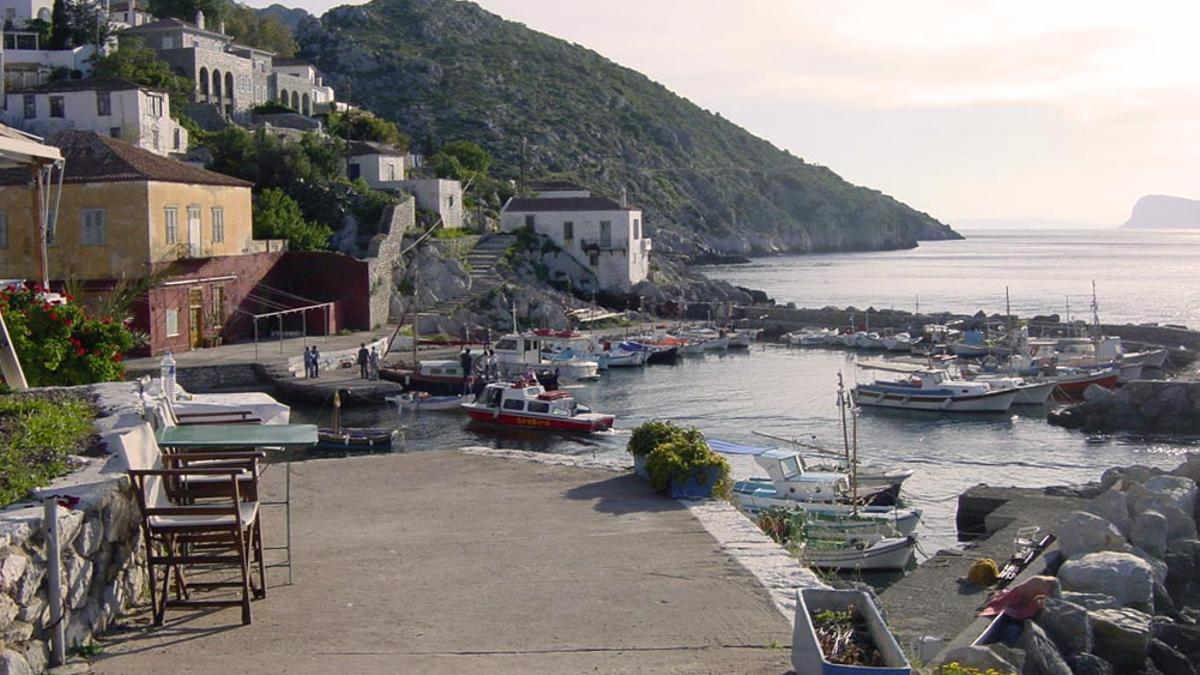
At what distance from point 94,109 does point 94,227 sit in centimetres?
1999

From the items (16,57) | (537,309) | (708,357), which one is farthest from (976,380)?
(16,57)

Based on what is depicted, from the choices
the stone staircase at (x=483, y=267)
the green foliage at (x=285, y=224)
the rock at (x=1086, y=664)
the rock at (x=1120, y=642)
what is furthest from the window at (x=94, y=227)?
the rock at (x=1086, y=664)

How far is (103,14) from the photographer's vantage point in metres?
78.8

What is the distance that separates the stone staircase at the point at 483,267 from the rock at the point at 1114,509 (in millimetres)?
43741

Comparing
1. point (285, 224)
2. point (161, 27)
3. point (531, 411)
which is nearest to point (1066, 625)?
point (531, 411)

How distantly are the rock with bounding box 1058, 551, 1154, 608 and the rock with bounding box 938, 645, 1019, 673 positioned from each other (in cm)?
546

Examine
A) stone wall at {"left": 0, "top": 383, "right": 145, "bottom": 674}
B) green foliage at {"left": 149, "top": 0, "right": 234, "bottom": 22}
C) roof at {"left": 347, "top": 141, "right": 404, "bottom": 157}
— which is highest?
green foliage at {"left": 149, "top": 0, "right": 234, "bottom": 22}

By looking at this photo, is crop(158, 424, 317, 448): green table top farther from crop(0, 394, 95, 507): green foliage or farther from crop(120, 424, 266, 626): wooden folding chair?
crop(0, 394, 95, 507): green foliage

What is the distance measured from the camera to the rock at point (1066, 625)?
13.1m

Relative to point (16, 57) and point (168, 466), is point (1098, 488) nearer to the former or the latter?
point (168, 466)

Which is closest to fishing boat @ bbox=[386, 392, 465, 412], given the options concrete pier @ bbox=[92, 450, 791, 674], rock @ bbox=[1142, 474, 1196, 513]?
rock @ bbox=[1142, 474, 1196, 513]

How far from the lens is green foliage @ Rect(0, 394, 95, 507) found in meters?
8.21

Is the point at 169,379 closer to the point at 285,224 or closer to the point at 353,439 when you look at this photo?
the point at 353,439

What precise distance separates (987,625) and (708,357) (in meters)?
50.6
